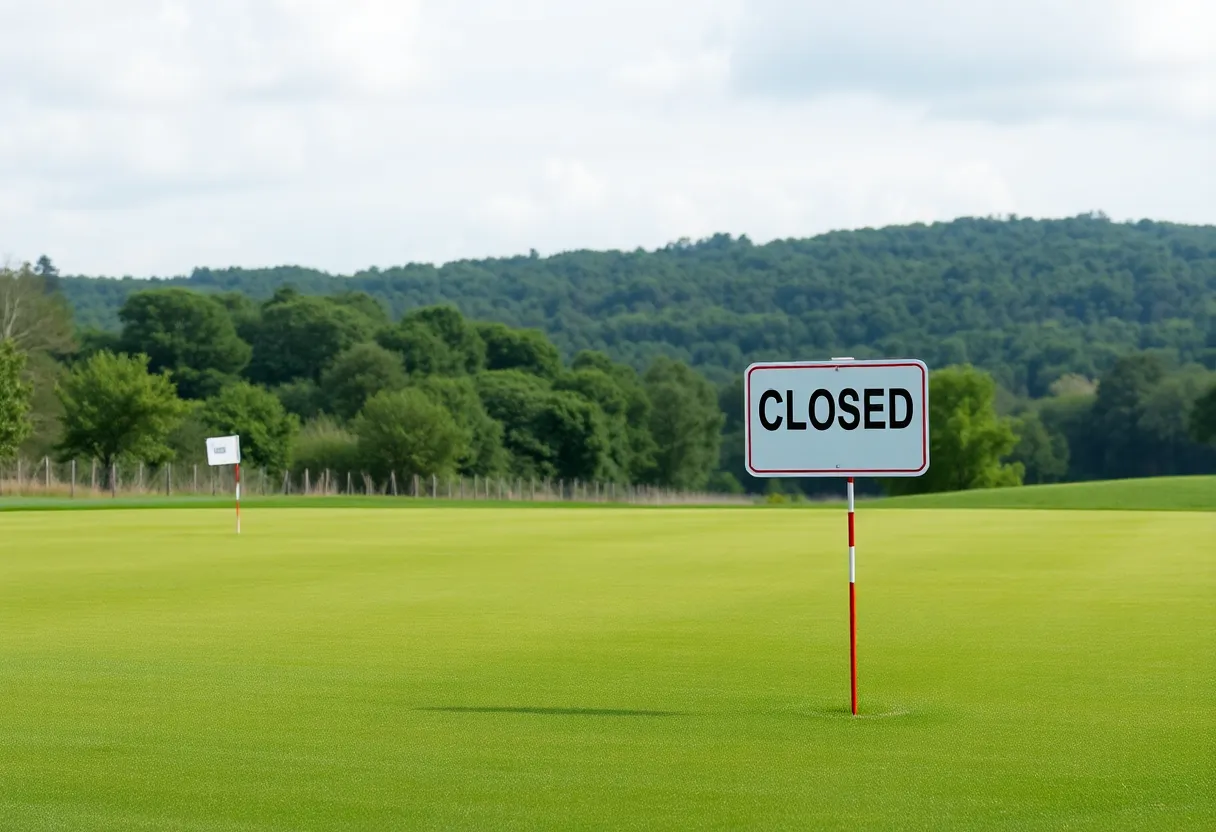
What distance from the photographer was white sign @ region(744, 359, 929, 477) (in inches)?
380

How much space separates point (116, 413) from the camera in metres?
75.1

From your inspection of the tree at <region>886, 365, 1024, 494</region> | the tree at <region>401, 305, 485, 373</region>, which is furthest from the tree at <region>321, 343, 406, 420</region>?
the tree at <region>886, 365, 1024, 494</region>

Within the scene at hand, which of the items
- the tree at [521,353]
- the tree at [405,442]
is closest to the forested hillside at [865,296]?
the tree at [521,353]

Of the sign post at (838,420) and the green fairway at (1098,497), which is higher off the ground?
the sign post at (838,420)

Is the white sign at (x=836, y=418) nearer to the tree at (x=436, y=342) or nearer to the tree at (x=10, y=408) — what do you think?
the tree at (x=10, y=408)

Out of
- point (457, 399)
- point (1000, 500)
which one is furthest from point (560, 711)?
point (457, 399)

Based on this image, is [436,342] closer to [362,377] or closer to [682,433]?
[362,377]

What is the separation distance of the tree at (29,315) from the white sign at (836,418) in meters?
87.7

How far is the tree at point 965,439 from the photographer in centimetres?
11688

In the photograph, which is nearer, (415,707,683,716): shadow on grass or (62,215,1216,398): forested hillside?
(415,707,683,716): shadow on grass

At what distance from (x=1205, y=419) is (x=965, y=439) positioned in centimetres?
1892

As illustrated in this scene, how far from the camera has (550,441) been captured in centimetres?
12281

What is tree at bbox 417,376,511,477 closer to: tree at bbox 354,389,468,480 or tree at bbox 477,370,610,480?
tree at bbox 477,370,610,480

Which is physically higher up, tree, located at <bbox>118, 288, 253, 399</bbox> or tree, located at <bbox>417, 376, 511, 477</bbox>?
tree, located at <bbox>118, 288, 253, 399</bbox>
